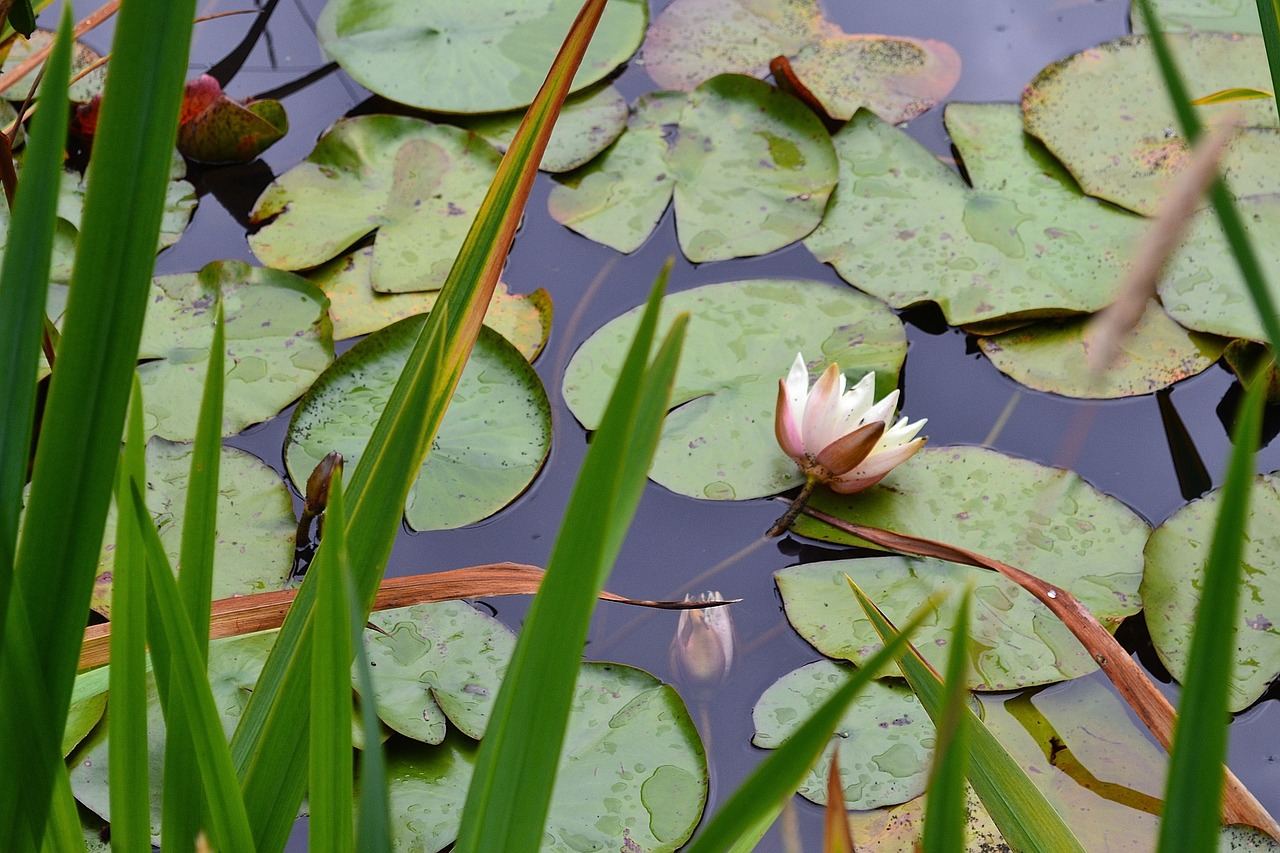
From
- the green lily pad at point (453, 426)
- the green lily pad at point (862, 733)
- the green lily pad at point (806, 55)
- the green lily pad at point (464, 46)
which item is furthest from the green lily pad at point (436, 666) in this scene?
the green lily pad at point (806, 55)

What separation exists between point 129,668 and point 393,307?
1.01 m

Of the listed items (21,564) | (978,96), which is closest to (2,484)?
(21,564)

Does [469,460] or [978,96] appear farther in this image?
[978,96]

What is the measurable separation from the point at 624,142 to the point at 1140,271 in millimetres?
1530

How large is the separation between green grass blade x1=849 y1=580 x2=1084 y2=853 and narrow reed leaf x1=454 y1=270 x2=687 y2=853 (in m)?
0.26

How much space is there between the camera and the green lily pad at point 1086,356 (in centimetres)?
139

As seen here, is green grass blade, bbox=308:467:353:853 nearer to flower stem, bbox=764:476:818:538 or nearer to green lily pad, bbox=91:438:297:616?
green lily pad, bbox=91:438:297:616

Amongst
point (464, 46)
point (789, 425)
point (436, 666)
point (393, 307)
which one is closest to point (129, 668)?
point (436, 666)

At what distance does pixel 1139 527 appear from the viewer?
124 centimetres

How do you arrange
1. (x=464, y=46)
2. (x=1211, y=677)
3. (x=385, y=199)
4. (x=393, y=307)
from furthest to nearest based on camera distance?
(x=464, y=46)
(x=385, y=199)
(x=393, y=307)
(x=1211, y=677)

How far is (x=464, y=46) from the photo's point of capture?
1.86 meters

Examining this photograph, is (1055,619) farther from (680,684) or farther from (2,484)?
(2,484)

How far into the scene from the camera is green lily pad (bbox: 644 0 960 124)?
1.81 meters

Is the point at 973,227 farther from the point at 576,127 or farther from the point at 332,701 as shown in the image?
the point at 332,701
